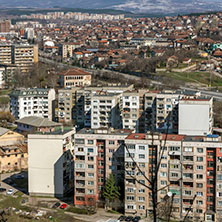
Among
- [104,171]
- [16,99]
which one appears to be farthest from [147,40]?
[104,171]

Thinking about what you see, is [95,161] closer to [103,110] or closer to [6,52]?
[103,110]

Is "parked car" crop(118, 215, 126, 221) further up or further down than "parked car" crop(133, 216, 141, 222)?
further down

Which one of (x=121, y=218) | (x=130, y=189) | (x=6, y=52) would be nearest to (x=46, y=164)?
(x=130, y=189)

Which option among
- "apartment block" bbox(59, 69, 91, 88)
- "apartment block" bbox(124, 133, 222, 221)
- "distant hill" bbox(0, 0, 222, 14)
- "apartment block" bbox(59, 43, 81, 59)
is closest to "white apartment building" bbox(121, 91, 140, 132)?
"apartment block" bbox(124, 133, 222, 221)

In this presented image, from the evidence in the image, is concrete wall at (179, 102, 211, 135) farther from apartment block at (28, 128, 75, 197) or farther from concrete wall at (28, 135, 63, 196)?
concrete wall at (28, 135, 63, 196)

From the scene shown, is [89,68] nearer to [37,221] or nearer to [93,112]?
[93,112]

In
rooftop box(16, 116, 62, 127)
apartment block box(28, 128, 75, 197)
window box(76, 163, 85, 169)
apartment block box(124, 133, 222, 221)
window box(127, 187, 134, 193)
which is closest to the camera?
apartment block box(124, 133, 222, 221)
